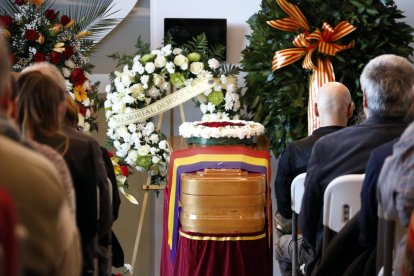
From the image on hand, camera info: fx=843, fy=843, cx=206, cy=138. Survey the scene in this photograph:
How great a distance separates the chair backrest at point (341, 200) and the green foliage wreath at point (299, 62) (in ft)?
8.07

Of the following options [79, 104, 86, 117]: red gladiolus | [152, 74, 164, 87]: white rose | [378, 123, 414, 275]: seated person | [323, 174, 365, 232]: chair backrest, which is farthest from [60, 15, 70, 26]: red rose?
[378, 123, 414, 275]: seated person

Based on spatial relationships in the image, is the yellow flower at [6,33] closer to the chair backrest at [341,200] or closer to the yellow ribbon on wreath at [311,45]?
the yellow ribbon on wreath at [311,45]

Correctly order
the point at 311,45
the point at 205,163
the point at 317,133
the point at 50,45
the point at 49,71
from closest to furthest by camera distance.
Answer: the point at 49,71
the point at 317,133
the point at 205,163
the point at 50,45
the point at 311,45

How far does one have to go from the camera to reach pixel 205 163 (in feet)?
15.3

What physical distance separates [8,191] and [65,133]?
59.7 inches

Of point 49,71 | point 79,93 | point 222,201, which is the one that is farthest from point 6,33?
point 49,71

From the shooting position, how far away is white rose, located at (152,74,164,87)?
5.76m

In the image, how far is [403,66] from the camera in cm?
324

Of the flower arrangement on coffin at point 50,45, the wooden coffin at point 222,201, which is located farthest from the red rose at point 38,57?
the wooden coffin at point 222,201

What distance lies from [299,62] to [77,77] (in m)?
1.54

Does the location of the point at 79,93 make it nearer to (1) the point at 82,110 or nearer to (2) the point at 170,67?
(1) the point at 82,110

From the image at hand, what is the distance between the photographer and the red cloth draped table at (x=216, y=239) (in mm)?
4559

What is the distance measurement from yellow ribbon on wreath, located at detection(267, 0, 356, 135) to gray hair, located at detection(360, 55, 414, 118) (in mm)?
2216

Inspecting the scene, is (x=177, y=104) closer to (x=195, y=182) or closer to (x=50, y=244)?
(x=195, y=182)
